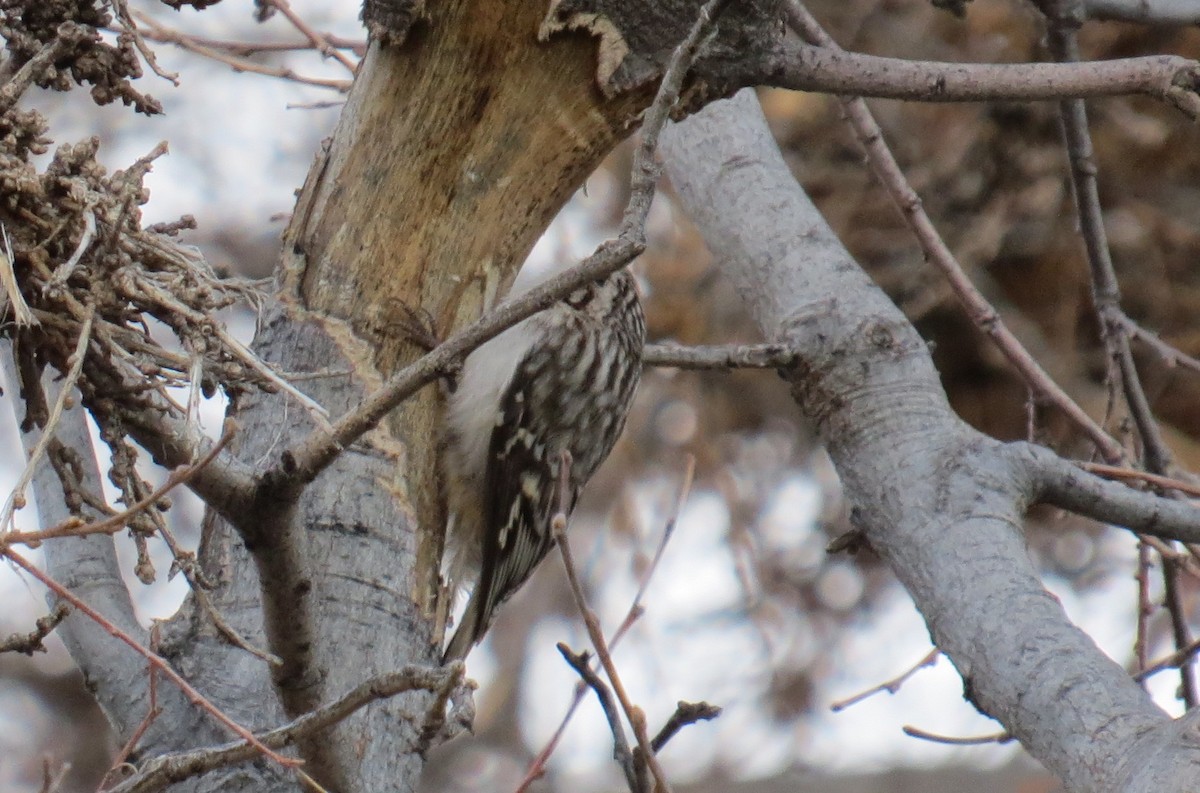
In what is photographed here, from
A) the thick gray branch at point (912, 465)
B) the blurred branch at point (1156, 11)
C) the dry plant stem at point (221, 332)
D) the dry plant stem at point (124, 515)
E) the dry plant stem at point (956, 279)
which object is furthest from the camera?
the dry plant stem at point (956, 279)

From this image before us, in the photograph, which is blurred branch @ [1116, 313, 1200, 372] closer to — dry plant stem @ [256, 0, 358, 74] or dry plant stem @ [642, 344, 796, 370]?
dry plant stem @ [642, 344, 796, 370]

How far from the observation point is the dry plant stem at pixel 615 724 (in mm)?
1359

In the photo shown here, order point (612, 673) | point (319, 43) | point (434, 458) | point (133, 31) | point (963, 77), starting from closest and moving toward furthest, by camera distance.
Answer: point (612, 673) → point (133, 31) → point (963, 77) → point (434, 458) → point (319, 43)

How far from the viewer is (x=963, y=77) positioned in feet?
6.34

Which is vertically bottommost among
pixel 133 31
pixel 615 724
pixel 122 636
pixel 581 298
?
pixel 615 724

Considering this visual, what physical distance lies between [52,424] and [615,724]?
2.08 feet

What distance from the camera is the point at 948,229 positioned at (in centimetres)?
414

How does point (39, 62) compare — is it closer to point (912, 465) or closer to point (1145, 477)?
point (912, 465)

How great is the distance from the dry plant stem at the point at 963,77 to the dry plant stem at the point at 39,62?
88 cm

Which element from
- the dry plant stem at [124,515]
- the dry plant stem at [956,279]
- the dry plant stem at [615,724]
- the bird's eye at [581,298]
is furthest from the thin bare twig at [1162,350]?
the dry plant stem at [124,515]

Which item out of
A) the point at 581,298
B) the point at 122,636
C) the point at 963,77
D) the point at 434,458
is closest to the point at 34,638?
the point at 122,636

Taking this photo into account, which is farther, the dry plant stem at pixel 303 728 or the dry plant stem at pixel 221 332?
the dry plant stem at pixel 221 332

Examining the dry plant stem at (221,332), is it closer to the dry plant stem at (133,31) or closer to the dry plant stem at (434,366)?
the dry plant stem at (434,366)

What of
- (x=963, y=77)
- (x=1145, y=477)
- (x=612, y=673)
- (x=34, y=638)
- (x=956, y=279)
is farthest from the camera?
(x=956, y=279)
